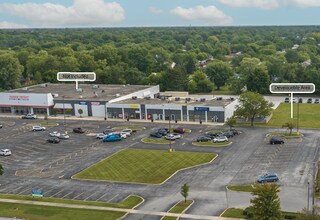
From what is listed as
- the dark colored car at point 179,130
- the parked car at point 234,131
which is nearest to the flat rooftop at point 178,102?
the parked car at point 234,131

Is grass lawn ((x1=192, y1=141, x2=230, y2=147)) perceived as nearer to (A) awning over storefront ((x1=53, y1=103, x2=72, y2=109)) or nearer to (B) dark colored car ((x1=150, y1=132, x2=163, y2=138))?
(B) dark colored car ((x1=150, y1=132, x2=163, y2=138))

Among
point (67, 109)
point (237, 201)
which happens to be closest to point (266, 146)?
point (237, 201)

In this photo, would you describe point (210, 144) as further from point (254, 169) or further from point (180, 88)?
point (180, 88)

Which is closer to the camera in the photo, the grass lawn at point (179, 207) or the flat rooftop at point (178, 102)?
the grass lawn at point (179, 207)

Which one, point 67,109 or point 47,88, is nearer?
point 67,109

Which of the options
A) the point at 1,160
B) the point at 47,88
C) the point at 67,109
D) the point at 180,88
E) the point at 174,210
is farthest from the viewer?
the point at 180,88

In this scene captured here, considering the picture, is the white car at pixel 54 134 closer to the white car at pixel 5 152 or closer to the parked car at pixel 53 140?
the parked car at pixel 53 140
